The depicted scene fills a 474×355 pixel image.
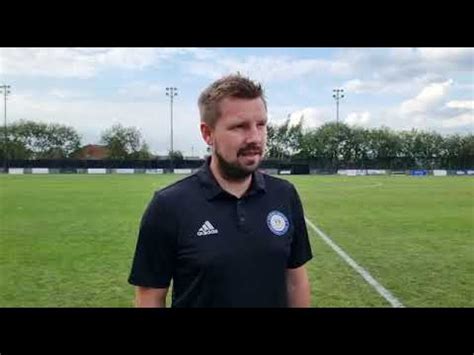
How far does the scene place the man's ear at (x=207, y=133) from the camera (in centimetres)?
156

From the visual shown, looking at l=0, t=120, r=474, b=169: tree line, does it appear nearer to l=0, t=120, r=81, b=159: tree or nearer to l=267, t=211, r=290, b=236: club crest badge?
l=0, t=120, r=81, b=159: tree

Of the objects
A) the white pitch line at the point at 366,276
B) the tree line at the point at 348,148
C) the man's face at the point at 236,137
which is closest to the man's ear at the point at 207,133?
the man's face at the point at 236,137

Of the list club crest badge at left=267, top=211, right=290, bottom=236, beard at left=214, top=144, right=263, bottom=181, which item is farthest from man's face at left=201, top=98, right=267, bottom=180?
club crest badge at left=267, top=211, right=290, bottom=236

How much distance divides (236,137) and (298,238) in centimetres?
31

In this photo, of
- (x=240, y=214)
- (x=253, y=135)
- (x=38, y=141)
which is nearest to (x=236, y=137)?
(x=253, y=135)

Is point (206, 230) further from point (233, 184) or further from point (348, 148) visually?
point (348, 148)

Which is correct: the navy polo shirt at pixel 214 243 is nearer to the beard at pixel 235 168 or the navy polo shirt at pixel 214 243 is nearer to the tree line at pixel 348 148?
the beard at pixel 235 168

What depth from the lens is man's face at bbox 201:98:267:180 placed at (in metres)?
1.54

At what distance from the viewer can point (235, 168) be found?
1.55 m

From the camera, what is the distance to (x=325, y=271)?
13.7 ft
